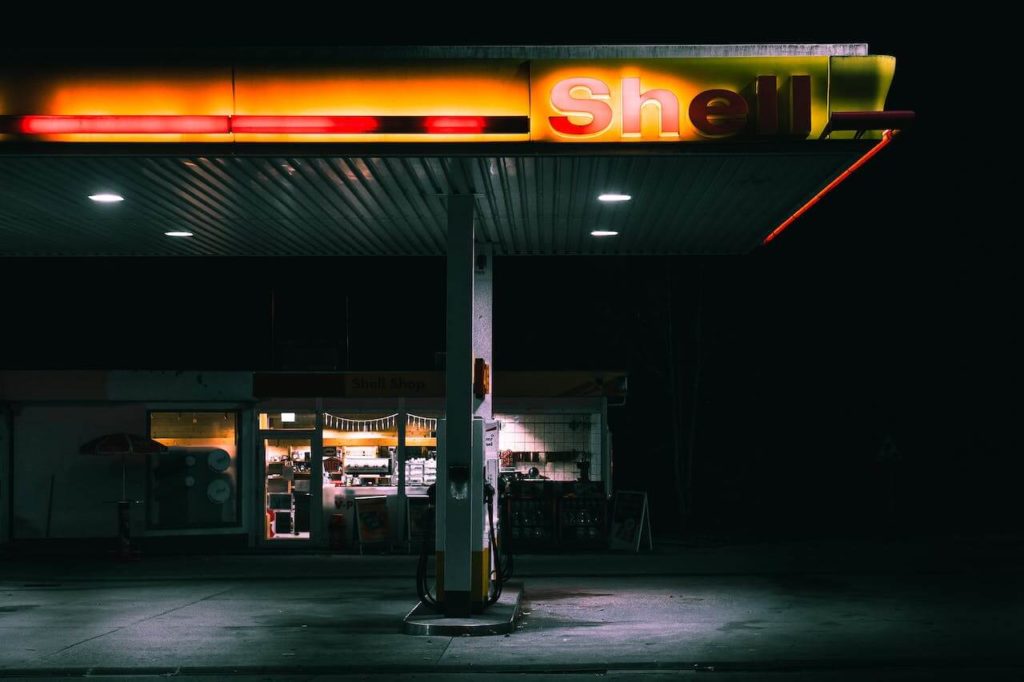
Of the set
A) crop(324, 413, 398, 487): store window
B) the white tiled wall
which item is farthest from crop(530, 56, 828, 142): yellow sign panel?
crop(324, 413, 398, 487): store window

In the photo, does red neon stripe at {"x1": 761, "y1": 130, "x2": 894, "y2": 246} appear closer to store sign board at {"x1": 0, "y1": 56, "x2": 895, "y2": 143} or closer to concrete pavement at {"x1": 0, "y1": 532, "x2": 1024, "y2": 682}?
store sign board at {"x1": 0, "y1": 56, "x2": 895, "y2": 143}

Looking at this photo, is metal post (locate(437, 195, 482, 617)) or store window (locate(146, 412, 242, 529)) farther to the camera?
store window (locate(146, 412, 242, 529))

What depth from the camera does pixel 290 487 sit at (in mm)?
24562

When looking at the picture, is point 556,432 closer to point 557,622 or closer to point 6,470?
point 6,470

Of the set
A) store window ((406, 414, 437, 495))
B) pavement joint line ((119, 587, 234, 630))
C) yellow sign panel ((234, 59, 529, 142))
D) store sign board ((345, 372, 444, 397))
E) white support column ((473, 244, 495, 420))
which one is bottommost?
pavement joint line ((119, 587, 234, 630))

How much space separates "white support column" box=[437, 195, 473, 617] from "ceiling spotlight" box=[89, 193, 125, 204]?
3610 millimetres

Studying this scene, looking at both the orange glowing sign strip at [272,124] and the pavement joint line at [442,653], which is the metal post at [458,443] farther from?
the orange glowing sign strip at [272,124]

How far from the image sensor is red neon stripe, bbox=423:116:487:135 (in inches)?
452

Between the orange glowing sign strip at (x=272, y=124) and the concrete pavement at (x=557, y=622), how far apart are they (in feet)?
15.7

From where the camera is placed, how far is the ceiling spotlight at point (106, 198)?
44.5 ft

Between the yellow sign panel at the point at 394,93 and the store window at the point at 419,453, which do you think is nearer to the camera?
the yellow sign panel at the point at 394,93

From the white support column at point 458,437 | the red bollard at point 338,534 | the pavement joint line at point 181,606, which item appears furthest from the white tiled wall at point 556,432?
the white support column at point 458,437

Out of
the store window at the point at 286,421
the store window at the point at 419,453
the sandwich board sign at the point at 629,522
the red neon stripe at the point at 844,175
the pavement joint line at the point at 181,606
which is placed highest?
the red neon stripe at the point at 844,175

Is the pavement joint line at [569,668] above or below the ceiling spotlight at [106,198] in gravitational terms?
below
